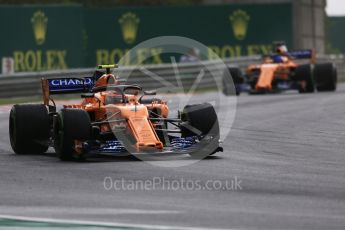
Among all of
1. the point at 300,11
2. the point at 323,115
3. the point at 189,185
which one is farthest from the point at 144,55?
the point at 189,185

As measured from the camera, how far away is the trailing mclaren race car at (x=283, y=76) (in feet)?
98.9

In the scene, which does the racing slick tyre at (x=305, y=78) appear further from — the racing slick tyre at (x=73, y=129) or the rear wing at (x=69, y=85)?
the racing slick tyre at (x=73, y=129)

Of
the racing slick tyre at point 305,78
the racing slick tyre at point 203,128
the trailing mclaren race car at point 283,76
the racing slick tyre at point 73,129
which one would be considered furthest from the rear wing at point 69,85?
the racing slick tyre at point 305,78

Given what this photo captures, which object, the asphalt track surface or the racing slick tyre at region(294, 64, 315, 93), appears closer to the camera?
the asphalt track surface

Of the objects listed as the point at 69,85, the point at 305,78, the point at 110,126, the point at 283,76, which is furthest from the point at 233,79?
the point at 110,126

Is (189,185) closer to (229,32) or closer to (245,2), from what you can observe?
(229,32)

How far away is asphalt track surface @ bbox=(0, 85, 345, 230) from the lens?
9211 mm

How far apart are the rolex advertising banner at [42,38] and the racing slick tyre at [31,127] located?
18.4 meters

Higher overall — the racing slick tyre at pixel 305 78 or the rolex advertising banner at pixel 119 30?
the rolex advertising banner at pixel 119 30

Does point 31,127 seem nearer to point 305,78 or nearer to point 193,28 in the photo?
point 305,78

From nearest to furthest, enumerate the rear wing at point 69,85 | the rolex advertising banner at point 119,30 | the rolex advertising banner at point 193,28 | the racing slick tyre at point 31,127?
the racing slick tyre at point 31,127 → the rear wing at point 69,85 → the rolex advertising banner at point 119,30 → the rolex advertising banner at point 193,28

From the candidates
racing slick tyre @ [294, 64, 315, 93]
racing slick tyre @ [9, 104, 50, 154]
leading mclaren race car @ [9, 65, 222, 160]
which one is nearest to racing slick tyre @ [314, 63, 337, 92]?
racing slick tyre @ [294, 64, 315, 93]

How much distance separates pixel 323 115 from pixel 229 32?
17177 millimetres

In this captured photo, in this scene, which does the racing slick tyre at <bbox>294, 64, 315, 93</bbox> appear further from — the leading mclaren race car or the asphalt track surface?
the leading mclaren race car
